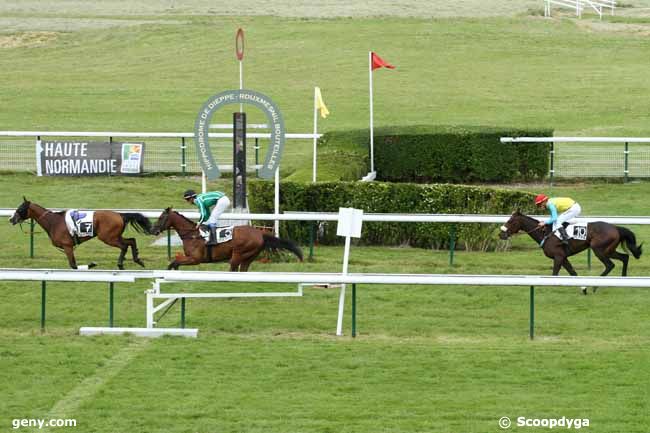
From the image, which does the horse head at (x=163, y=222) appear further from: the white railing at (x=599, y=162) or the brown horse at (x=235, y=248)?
the white railing at (x=599, y=162)

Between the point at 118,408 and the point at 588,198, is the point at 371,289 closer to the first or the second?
the point at 118,408

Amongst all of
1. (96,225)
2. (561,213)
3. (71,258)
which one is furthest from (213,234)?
(561,213)

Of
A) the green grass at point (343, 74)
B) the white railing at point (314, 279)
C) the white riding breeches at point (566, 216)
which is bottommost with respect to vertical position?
the white railing at point (314, 279)

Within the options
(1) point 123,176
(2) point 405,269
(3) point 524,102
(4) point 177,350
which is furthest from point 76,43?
(4) point 177,350

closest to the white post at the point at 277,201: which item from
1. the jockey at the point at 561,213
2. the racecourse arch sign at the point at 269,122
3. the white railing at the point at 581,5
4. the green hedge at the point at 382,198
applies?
the racecourse arch sign at the point at 269,122

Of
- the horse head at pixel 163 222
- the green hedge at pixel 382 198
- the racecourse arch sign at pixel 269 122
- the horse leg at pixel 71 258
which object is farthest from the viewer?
the green hedge at pixel 382 198

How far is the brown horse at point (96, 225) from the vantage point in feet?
48.0

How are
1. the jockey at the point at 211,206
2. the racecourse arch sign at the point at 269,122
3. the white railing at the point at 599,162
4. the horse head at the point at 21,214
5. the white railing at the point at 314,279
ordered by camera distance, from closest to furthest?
the white railing at the point at 314,279
the jockey at the point at 211,206
the horse head at the point at 21,214
the racecourse arch sign at the point at 269,122
the white railing at the point at 599,162

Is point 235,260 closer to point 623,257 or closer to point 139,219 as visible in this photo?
point 139,219

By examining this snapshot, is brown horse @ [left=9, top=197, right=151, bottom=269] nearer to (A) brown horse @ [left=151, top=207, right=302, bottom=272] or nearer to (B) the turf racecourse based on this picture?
(B) the turf racecourse

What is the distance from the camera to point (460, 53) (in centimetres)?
3719

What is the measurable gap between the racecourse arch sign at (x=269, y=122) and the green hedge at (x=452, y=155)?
17.8 feet

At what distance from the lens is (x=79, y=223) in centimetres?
1461

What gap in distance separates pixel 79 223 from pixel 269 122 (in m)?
2.40
